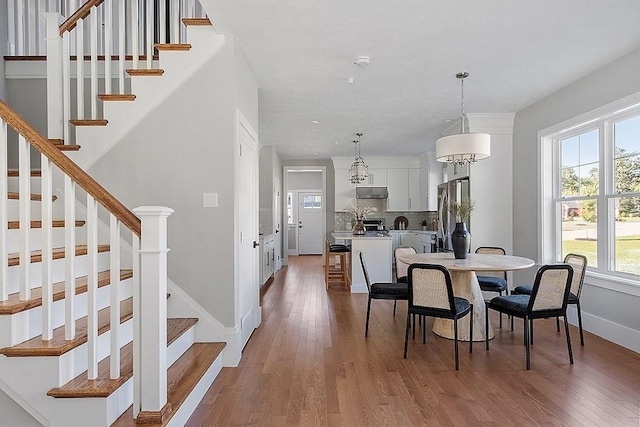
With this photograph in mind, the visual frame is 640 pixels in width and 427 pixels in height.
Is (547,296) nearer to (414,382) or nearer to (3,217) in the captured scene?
(414,382)

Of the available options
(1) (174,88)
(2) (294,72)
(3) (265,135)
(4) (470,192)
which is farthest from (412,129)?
(1) (174,88)

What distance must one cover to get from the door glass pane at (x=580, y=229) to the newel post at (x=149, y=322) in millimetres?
4132

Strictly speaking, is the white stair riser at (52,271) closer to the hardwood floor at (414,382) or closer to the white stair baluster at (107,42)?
the hardwood floor at (414,382)

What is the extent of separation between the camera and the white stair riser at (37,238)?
7.51 feet

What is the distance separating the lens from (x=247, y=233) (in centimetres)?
361

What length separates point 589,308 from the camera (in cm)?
392

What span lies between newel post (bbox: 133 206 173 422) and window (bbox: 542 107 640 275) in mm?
3955

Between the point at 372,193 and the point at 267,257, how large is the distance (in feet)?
10.0

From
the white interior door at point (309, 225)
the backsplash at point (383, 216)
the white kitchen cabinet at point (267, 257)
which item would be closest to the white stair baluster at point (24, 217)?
the white kitchen cabinet at point (267, 257)

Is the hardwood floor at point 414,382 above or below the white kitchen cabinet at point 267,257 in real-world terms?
below

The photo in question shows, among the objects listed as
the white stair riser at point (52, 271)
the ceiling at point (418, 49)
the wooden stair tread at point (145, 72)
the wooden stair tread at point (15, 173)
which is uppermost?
the ceiling at point (418, 49)

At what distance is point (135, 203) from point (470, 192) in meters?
4.20

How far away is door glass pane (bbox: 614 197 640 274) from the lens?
11.2 ft

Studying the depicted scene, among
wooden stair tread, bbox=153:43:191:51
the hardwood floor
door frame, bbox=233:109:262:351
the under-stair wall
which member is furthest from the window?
wooden stair tread, bbox=153:43:191:51
